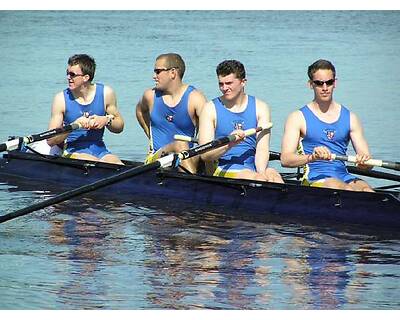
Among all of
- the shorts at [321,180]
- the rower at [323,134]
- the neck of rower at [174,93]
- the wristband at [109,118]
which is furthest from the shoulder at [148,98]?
the shorts at [321,180]

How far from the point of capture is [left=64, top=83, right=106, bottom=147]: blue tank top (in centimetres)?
1223

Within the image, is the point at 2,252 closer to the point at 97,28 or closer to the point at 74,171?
the point at 74,171

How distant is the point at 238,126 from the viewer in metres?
10.9

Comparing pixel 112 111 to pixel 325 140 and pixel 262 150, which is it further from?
pixel 325 140

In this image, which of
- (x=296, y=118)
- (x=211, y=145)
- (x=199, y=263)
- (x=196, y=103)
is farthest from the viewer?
(x=196, y=103)

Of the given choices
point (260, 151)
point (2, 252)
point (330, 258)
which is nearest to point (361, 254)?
point (330, 258)

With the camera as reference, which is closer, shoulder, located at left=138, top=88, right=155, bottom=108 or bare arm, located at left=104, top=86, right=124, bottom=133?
shoulder, located at left=138, top=88, right=155, bottom=108

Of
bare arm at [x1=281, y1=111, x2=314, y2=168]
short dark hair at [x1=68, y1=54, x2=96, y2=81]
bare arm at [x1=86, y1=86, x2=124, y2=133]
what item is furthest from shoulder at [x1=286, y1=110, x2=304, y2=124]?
short dark hair at [x1=68, y1=54, x2=96, y2=81]

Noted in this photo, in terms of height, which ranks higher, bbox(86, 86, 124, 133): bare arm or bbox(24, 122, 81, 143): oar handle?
bbox(86, 86, 124, 133): bare arm

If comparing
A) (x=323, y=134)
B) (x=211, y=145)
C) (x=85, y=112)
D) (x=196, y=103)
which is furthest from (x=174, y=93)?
(x=323, y=134)

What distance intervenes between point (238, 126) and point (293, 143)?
0.72 metres

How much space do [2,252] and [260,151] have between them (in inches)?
91.5

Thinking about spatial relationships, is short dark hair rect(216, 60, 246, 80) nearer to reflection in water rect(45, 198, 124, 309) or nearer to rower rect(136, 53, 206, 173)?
rower rect(136, 53, 206, 173)

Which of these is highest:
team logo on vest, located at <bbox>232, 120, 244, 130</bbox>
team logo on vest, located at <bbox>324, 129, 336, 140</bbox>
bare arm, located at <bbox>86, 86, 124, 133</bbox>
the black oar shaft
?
bare arm, located at <bbox>86, 86, 124, 133</bbox>
